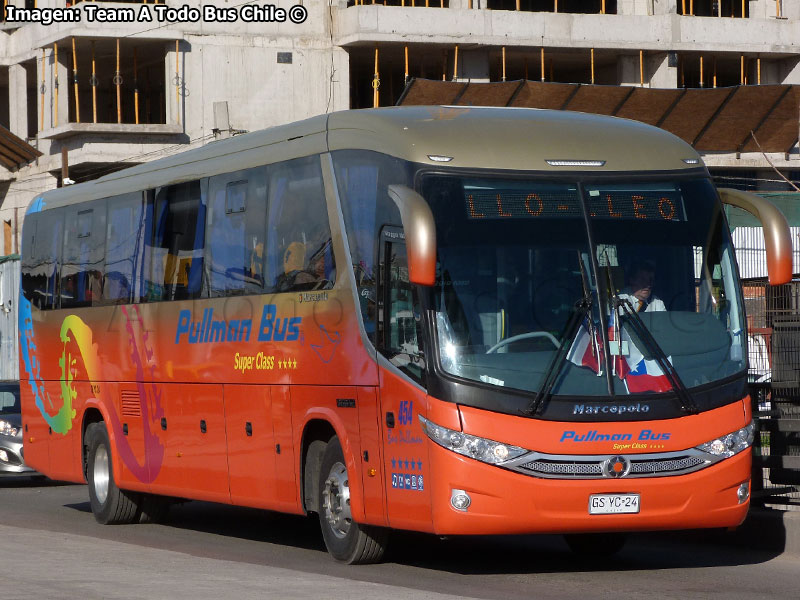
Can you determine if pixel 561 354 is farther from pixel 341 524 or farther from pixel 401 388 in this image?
pixel 341 524

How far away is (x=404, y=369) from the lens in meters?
11.0

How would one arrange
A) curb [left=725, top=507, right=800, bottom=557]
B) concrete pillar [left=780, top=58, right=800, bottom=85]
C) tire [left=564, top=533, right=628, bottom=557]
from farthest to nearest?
concrete pillar [left=780, top=58, right=800, bottom=85], tire [left=564, top=533, right=628, bottom=557], curb [left=725, top=507, right=800, bottom=557]

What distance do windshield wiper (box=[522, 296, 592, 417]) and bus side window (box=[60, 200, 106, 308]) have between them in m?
7.65

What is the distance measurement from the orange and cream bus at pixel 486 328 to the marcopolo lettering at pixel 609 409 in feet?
0.04

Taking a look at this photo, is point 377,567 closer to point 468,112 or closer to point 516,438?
point 516,438

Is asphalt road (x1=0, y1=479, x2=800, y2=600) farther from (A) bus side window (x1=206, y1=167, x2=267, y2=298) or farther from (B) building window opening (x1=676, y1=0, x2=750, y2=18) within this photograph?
(B) building window opening (x1=676, y1=0, x2=750, y2=18)

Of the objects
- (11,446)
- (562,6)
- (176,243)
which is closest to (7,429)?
(11,446)

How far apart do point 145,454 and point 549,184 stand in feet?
21.3

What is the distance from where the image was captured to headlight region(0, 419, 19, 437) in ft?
71.9

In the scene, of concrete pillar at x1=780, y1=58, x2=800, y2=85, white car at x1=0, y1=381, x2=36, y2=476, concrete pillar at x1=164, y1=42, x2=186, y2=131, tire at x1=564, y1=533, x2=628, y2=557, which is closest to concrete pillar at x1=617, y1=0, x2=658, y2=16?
concrete pillar at x1=780, y1=58, x2=800, y2=85

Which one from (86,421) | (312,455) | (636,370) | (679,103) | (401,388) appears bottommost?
(86,421)

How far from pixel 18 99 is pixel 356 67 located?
11454 mm

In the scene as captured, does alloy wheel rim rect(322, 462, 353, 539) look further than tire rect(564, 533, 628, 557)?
No

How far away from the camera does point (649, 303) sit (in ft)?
35.8
